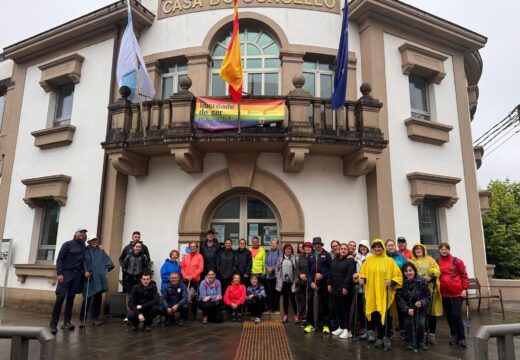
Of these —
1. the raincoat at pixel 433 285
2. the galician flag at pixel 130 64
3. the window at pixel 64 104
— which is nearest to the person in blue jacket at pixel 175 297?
the galician flag at pixel 130 64

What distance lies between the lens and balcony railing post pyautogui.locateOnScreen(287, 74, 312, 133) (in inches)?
339

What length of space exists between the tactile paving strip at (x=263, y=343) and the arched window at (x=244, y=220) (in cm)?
229

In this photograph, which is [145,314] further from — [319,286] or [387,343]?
[387,343]

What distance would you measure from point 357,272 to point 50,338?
516 cm

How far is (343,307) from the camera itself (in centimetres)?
696

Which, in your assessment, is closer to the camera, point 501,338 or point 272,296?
point 501,338

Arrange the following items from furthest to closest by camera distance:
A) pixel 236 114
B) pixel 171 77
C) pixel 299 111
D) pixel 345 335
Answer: pixel 171 77 → pixel 236 114 → pixel 299 111 → pixel 345 335

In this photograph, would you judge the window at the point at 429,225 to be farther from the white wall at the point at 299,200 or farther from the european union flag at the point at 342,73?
the european union flag at the point at 342,73

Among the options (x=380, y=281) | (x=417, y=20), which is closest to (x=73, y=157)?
(x=380, y=281)

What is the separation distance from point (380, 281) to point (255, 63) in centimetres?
650

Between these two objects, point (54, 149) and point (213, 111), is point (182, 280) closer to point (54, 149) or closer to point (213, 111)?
point (213, 111)

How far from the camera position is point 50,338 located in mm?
3148

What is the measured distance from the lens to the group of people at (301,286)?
633 cm

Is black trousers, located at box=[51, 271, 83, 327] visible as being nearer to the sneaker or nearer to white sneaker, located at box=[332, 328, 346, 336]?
the sneaker
